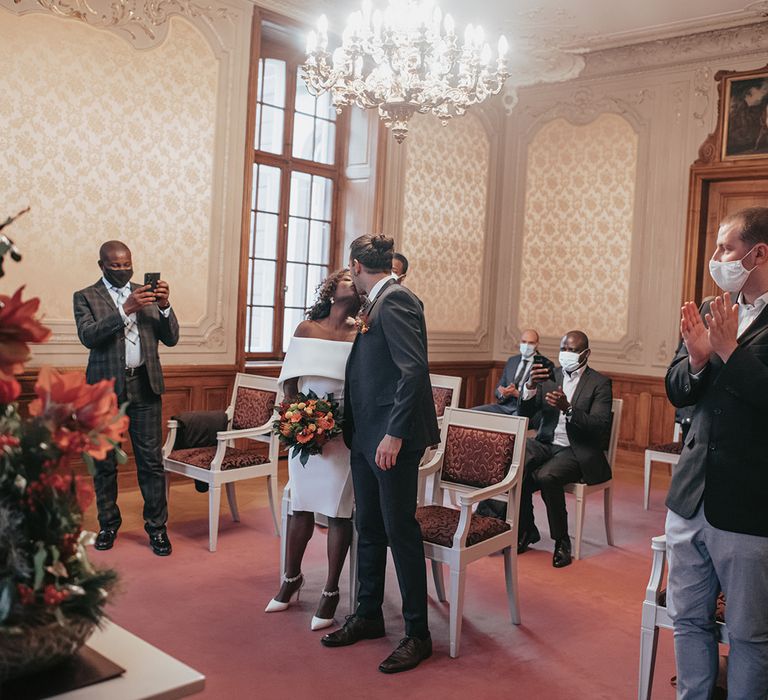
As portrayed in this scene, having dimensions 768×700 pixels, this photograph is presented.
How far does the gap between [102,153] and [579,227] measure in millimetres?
4749

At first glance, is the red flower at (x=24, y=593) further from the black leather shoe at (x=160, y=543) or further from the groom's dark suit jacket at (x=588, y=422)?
the groom's dark suit jacket at (x=588, y=422)

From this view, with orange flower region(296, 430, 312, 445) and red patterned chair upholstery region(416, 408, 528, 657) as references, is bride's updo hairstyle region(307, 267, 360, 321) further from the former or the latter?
red patterned chair upholstery region(416, 408, 528, 657)

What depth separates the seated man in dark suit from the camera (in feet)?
15.9

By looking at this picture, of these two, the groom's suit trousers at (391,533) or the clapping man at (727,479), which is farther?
the groom's suit trousers at (391,533)

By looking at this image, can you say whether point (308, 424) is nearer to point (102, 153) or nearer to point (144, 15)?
point (102, 153)

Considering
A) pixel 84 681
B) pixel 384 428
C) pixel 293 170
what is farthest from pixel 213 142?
pixel 84 681

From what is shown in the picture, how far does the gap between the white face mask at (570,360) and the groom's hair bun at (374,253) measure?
6.98 feet

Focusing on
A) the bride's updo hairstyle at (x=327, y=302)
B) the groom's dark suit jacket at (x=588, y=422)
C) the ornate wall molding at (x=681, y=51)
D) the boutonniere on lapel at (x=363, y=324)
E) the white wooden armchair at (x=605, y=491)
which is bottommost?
the white wooden armchair at (x=605, y=491)

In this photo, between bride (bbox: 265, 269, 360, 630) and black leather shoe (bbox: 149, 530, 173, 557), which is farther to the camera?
black leather shoe (bbox: 149, 530, 173, 557)

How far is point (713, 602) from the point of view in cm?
241

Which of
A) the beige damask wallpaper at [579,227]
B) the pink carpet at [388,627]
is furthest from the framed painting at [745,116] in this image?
the pink carpet at [388,627]

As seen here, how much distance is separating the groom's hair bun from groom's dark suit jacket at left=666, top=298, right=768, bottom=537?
1.32 m

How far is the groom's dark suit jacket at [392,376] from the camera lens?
3.14m

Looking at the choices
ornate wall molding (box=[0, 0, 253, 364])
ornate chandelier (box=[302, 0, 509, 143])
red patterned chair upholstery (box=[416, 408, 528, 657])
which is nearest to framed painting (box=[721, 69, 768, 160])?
ornate chandelier (box=[302, 0, 509, 143])
